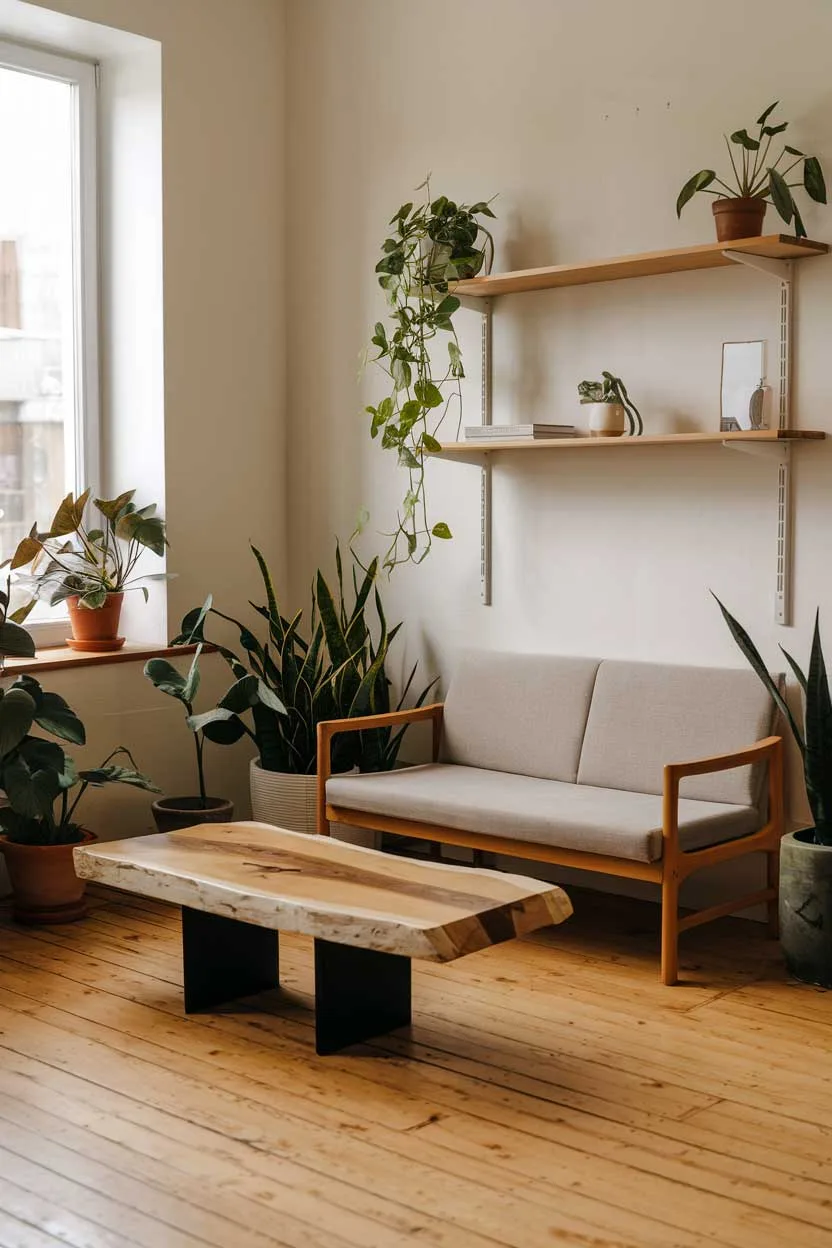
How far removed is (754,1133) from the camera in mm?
2824

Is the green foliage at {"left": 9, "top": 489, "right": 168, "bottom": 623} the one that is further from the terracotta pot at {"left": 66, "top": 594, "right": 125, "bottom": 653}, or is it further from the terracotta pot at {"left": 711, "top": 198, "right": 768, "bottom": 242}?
the terracotta pot at {"left": 711, "top": 198, "right": 768, "bottom": 242}

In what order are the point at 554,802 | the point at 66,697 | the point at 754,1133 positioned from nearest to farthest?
the point at 754,1133 < the point at 554,802 < the point at 66,697

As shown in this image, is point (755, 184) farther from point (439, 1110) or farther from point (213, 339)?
point (439, 1110)

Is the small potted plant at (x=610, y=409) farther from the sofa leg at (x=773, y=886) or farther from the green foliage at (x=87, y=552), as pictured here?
the green foliage at (x=87, y=552)

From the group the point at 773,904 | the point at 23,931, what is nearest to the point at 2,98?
the point at 23,931

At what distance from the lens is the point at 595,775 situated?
4383mm

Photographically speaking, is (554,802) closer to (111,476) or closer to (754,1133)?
(754,1133)

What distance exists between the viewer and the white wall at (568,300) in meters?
4.18

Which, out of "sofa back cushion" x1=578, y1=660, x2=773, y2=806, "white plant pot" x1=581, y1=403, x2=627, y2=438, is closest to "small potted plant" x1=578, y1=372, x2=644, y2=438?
"white plant pot" x1=581, y1=403, x2=627, y2=438

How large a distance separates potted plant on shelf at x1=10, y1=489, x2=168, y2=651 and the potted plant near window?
419mm

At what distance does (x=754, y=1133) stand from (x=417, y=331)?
299 cm

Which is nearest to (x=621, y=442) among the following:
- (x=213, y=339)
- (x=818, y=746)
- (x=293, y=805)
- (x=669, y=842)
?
(x=818, y=746)

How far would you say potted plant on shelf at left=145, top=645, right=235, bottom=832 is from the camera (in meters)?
4.49

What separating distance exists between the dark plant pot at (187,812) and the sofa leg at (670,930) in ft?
5.00
